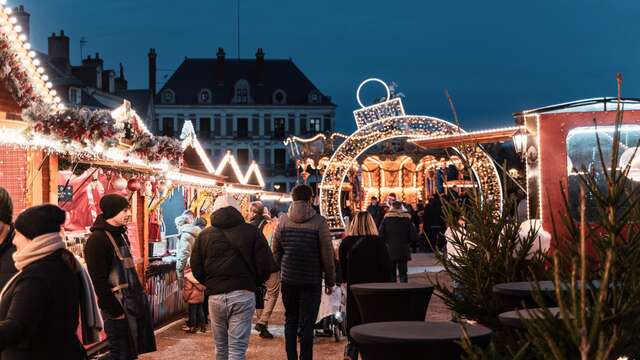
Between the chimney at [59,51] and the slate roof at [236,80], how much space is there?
96.9 ft

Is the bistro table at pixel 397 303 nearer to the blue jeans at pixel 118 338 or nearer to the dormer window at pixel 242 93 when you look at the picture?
the blue jeans at pixel 118 338

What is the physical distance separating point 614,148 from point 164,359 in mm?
7820

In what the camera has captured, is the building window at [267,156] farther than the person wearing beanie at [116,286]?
Yes

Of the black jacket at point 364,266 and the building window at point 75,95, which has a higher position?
the building window at point 75,95

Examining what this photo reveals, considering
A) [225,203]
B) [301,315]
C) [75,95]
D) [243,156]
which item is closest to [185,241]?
[301,315]

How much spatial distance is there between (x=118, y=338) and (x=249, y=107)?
7778 cm

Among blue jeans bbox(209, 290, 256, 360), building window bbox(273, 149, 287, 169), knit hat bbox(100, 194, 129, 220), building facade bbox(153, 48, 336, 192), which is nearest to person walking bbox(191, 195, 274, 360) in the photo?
blue jeans bbox(209, 290, 256, 360)

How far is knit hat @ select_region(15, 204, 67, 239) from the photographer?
15.6 ft

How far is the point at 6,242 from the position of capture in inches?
211

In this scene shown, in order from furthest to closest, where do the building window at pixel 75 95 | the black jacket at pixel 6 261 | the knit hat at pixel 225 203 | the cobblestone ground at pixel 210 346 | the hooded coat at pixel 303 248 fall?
the building window at pixel 75 95, the cobblestone ground at pixel 210 346, the hooded coat at pixel 303 248, the knit hat at pixel 225 203, the black jacket at pixel 6 261

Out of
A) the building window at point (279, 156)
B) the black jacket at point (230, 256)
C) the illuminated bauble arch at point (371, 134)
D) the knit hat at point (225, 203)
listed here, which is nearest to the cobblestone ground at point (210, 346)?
the black jacket at point (230, 256)

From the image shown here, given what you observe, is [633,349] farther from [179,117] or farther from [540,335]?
[179,117]

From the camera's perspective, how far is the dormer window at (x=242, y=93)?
3282 inches

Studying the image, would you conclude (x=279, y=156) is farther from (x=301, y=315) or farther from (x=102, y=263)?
(x=102, y=263)
